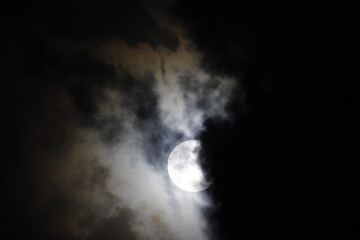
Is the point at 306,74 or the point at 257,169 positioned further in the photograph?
the point at 257,169

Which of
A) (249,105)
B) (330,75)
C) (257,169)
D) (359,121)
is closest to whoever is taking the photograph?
(359,121)

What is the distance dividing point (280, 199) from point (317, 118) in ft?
14.8

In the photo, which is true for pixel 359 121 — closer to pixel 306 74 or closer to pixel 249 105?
pixel 306 74

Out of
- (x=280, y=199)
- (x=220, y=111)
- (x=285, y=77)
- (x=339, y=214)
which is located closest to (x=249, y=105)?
(x=220, y=111)

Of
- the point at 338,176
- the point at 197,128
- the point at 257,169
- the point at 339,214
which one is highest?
the point at 197,128

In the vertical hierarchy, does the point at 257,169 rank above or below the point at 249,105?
below

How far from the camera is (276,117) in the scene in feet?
39.9

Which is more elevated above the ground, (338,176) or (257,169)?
(257,169)

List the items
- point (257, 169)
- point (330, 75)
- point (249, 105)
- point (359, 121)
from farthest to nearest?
1. point (257, 169)
2. point (249, 105)
3. point (330, 75)
4. point (359, 121)

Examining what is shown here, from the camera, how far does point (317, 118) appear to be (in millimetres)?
11680

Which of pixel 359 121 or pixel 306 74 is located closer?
pixel 359 121

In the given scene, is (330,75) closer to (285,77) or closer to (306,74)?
(306,74)

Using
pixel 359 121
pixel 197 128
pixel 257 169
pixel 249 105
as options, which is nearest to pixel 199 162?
pixel 197 128

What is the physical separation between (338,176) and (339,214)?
162cm
